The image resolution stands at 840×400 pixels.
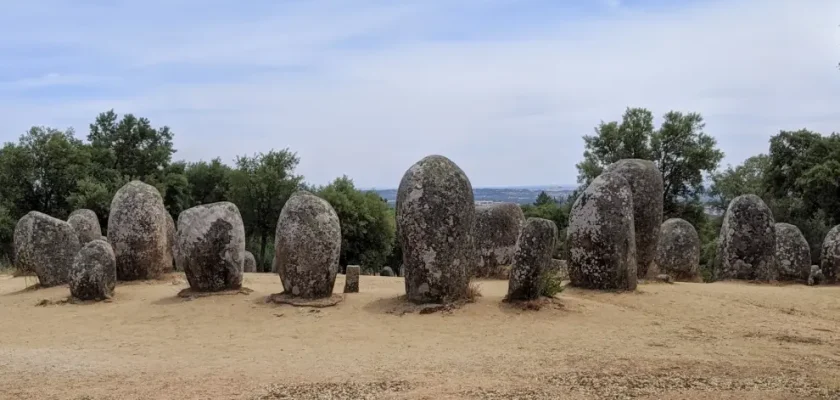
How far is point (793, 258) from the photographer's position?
17.8 meters

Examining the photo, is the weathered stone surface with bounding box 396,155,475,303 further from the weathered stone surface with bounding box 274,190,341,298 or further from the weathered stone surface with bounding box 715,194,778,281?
the weathered stone surface with bounding box 715,194,778,281

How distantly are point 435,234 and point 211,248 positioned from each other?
4609 mm

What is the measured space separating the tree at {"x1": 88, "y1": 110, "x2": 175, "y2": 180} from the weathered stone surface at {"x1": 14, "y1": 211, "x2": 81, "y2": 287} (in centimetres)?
1997

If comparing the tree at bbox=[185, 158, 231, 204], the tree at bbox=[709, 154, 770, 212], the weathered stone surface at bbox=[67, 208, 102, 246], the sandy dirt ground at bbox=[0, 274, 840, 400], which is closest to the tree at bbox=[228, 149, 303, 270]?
the tree at bbox=[185, 158, 231, 204]

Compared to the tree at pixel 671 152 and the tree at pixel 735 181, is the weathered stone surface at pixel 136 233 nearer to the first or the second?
the tree at pixel 671 152

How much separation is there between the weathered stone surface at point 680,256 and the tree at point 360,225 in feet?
48.3

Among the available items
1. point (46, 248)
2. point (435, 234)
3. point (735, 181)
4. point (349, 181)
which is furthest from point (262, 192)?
point (735, 181)

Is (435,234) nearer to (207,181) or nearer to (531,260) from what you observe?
(531,260)

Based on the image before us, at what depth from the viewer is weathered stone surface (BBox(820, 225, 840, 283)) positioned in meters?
17.3

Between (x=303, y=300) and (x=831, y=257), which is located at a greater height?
(x=831, y=257)

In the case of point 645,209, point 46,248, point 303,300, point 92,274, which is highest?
point 645,209

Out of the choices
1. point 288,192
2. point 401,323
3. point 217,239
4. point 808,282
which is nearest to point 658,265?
point 808,282

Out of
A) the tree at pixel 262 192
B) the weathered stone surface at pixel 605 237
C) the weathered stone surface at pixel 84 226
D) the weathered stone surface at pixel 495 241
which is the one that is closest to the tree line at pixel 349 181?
the tree at pixel 262 192

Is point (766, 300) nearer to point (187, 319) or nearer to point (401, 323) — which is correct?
point (401, 323)
